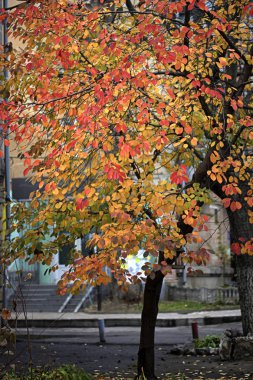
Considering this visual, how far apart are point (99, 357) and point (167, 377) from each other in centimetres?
439

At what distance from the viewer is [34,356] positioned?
17.1 m

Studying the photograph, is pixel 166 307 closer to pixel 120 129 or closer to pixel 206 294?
pixel 206 294

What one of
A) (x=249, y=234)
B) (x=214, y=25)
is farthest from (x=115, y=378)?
(x=214, y=25)

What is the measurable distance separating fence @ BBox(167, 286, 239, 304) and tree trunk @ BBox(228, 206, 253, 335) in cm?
1837

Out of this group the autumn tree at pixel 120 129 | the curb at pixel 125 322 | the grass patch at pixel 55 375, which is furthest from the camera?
the curb at pixel 125 322

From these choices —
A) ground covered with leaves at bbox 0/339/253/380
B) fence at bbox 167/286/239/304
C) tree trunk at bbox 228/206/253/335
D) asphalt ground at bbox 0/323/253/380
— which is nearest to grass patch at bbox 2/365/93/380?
ground covered with leaves at bbox 0/339/253/380

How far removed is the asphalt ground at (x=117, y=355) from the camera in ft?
44.8

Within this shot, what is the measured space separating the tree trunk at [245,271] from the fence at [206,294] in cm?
1837

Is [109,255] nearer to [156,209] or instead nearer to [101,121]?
[156,209]

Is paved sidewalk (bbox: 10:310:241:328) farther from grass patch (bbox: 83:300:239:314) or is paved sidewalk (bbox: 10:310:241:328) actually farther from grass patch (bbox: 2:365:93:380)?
grass patch (bbox: 2:365:93:380)

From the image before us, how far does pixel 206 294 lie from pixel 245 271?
19.8 m

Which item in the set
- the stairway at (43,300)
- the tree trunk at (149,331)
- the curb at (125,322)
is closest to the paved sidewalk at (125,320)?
the curb at (125,322)

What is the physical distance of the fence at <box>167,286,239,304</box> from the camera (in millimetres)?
34250

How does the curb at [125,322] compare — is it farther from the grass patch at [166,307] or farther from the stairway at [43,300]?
the stairway at [43,300]
